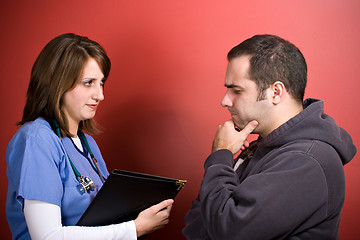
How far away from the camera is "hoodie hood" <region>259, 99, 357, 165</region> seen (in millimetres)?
1164

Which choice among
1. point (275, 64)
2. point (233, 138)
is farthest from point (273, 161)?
point (275, 64)

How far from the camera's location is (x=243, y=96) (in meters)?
1.32

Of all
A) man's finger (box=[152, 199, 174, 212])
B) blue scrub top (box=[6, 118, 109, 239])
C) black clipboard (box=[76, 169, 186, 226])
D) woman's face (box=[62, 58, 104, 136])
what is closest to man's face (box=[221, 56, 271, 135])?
black clipboard (box=[76, 169, 186, 226])

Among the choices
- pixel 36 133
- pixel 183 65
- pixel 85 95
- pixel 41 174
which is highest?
pixel 183 65

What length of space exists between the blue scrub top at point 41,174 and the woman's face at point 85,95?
14cm

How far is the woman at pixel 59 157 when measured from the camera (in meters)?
1.17

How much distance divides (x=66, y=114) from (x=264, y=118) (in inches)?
33.7

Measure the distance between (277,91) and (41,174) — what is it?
3.03 feet

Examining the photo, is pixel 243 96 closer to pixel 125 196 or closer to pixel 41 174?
pixel 125 196

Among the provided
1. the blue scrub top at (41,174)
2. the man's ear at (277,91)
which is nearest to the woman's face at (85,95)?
the blue scrub top at (41,174)

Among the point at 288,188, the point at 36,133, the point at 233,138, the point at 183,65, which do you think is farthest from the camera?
the point at 183,65

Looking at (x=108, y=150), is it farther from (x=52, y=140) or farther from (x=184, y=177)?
(x=52, y=140)

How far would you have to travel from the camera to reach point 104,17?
2135 millimetres

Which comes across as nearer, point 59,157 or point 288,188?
point 288,188
